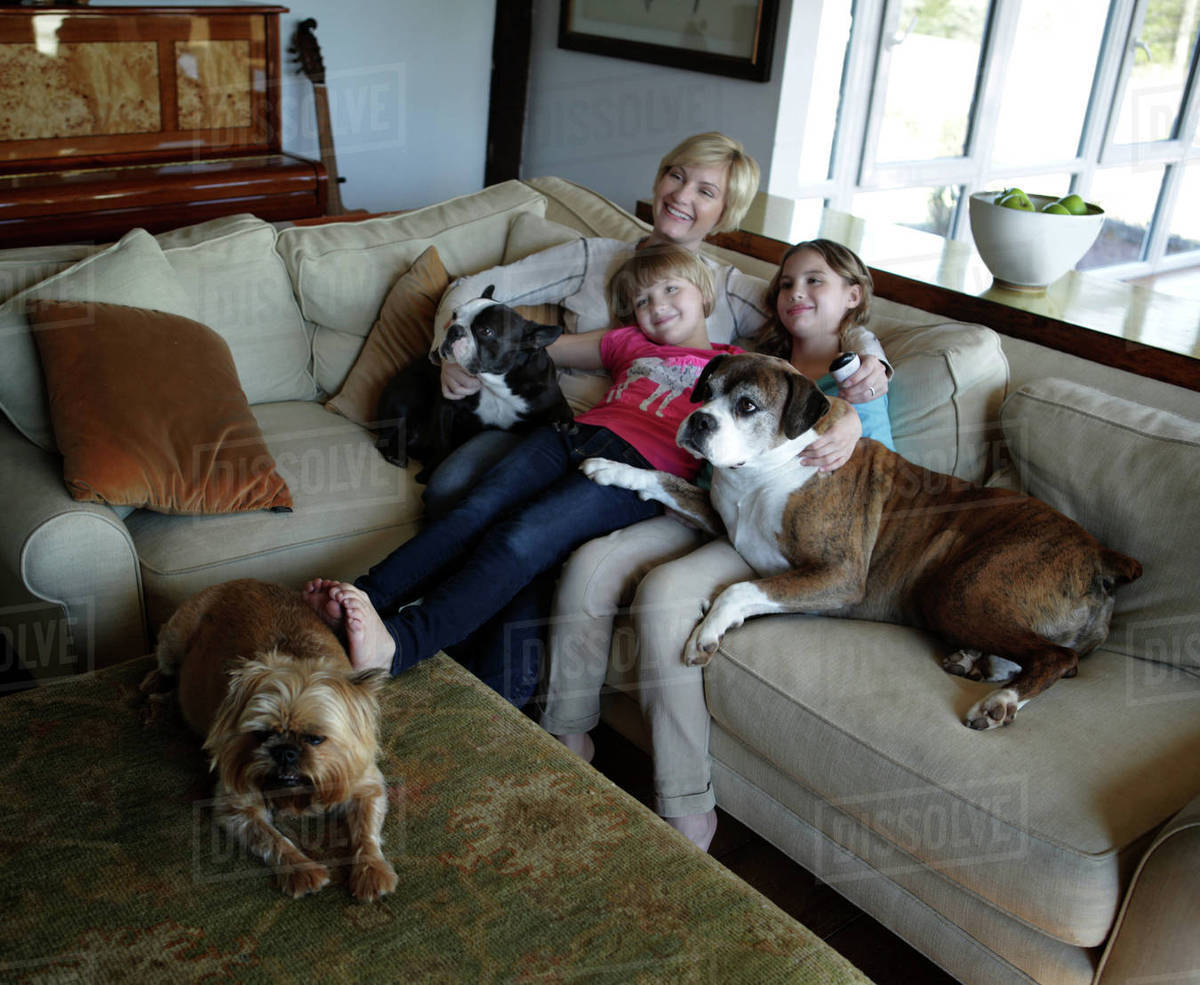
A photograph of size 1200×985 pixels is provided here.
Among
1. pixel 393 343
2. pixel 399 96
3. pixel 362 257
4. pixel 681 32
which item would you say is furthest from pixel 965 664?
pixel 399 96

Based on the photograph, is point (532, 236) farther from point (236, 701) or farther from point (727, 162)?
point (236, 701)

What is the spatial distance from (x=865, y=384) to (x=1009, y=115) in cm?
412

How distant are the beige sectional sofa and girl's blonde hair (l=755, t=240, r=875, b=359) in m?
0.14

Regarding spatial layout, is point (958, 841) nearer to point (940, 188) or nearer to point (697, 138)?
point (697, 138)

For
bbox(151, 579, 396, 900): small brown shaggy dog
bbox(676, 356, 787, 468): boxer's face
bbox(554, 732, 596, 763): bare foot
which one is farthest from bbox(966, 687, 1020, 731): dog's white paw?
bbox(151, 579, 396, 900): small brown shaggy dog

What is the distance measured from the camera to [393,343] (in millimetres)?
2805

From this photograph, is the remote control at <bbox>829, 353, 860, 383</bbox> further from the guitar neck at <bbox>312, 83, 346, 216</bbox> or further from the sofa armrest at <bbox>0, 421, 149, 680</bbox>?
the guitar neck at <bbox>312, 83, 346, 216</bbox>

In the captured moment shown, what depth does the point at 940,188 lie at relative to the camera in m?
5.39

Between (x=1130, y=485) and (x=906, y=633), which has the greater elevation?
(x=1130, y=485)

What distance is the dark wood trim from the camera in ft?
17.5

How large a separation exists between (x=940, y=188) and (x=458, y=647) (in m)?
4.23

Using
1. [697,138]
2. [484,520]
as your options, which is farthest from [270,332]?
[697,138]

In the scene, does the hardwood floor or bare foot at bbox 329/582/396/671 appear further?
the hardwood floor

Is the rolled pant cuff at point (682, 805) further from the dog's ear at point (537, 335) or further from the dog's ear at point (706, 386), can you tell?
the dog's ear at point (537, 335)
